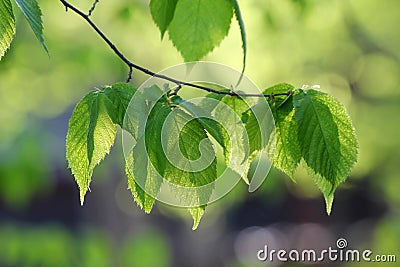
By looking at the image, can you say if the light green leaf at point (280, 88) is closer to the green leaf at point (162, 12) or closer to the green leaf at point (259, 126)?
the green leaf at point (259, 126)

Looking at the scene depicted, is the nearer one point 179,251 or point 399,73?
point 399,73

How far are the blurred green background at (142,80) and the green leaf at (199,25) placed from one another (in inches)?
65.7

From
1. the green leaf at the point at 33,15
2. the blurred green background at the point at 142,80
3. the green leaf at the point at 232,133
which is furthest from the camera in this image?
the blurred green background at the point at 142,80

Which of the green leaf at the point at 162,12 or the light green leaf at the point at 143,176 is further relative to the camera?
the green leaf at the point at 162,12

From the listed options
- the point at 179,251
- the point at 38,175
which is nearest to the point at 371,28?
the point at 38,175

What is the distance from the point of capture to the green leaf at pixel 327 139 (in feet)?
Answer: 2.44

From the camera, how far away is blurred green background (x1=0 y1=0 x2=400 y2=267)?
3281 mm

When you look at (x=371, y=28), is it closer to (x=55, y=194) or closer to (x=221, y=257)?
(x=221, y=257)

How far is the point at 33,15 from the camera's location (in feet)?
2.32

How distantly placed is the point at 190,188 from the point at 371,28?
3.80 m

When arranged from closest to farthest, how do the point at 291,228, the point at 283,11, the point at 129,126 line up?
the point at 129,126 → the point at 283,11 → the point at 291,228

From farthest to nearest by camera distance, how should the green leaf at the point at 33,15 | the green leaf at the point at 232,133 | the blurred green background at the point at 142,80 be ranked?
1. the blurred green background at the point at 142,80
2. the green leaf at the point at 232,133
3. the green leaf at the point at 33,15

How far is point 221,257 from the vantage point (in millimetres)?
5898

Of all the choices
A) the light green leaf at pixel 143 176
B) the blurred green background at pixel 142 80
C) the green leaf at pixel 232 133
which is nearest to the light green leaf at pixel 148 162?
the light green leaf at pixel 143 176
